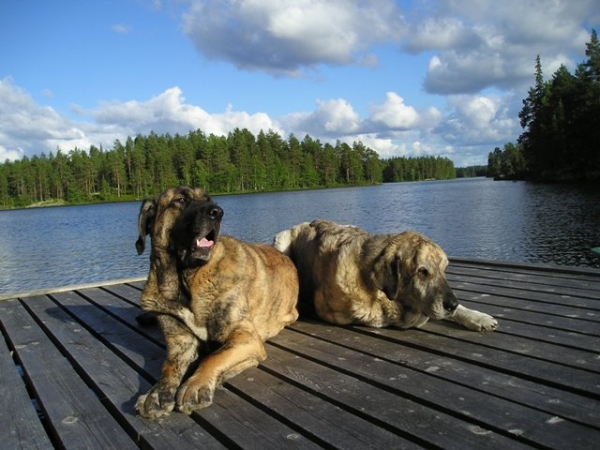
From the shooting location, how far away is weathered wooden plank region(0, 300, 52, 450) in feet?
9.51

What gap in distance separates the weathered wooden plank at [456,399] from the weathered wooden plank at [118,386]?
49.5 inches

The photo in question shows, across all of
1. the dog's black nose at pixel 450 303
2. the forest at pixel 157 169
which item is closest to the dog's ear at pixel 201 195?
the dog's black nose at pixel 450 303

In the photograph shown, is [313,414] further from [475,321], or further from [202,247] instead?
[475,321]

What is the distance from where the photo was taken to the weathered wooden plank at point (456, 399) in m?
2.53

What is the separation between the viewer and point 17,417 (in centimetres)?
325

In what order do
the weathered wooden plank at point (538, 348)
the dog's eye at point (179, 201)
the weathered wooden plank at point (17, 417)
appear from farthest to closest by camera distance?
the dog's eye at point (179, 201), the weathered wooden plank at point (538, 348), the weathered wooden plank at point (17, 417)

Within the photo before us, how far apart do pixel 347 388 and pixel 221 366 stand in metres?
0.90

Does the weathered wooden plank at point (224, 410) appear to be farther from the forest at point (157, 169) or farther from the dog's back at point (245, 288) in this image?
the forest at point (157, 169)

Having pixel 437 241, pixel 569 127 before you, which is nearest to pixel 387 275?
pixel 437 241

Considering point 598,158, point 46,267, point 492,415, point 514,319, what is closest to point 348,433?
point 492,415

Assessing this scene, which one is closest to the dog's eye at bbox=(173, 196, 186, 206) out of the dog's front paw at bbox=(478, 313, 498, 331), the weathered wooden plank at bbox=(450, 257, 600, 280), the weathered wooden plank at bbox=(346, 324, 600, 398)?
the weathered wooden plank at bbox=(346, 324, 600, 398)

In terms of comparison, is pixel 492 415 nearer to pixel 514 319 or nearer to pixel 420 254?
pixel 420 254

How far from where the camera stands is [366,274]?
15.3ft

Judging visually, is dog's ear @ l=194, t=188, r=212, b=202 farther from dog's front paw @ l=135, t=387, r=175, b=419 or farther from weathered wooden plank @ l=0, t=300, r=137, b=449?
weathered wooden plank @ l=0, t=300, r=137, b=449
